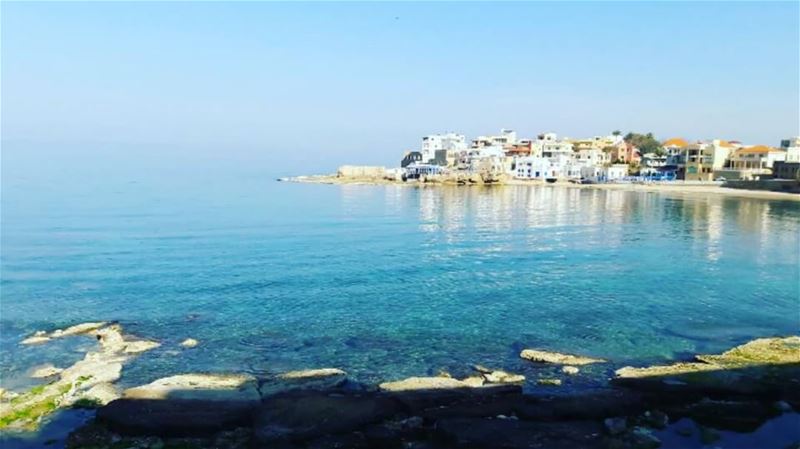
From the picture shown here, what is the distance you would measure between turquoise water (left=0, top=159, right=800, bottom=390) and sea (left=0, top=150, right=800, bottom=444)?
13 centimetres

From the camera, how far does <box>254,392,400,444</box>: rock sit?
14.1 m

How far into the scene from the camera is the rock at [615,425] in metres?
14.4

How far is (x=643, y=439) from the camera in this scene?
14.3 metres

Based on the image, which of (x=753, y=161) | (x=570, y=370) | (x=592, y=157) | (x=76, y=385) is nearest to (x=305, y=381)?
(x=76, y=385)

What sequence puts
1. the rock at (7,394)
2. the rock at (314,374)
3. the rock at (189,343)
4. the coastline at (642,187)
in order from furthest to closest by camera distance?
the coastline at (642,187) → the rock at (189,343) → the rock at (314,374) → the rock at (7,394)

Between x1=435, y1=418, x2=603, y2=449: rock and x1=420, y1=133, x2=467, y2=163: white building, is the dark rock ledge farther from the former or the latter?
x1=420, y1=133, x2=467, y2=163: white building

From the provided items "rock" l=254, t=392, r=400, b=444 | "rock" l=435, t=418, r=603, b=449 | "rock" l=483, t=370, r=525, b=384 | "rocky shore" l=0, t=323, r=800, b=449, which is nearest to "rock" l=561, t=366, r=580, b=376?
"rocky shore" l=0, t=323, r=800, b=449

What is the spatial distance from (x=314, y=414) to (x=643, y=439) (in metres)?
8.28

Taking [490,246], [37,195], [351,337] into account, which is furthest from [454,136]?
[351,337]

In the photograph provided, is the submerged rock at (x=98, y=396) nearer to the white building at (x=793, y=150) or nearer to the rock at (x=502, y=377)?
the rock at (x=502, y=377)

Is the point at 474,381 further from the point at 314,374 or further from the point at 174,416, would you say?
the point at 174,416

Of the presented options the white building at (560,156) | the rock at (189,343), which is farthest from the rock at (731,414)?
the white building at (560,156)

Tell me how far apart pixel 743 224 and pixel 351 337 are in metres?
55.0

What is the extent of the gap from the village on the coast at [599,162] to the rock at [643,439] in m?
107
